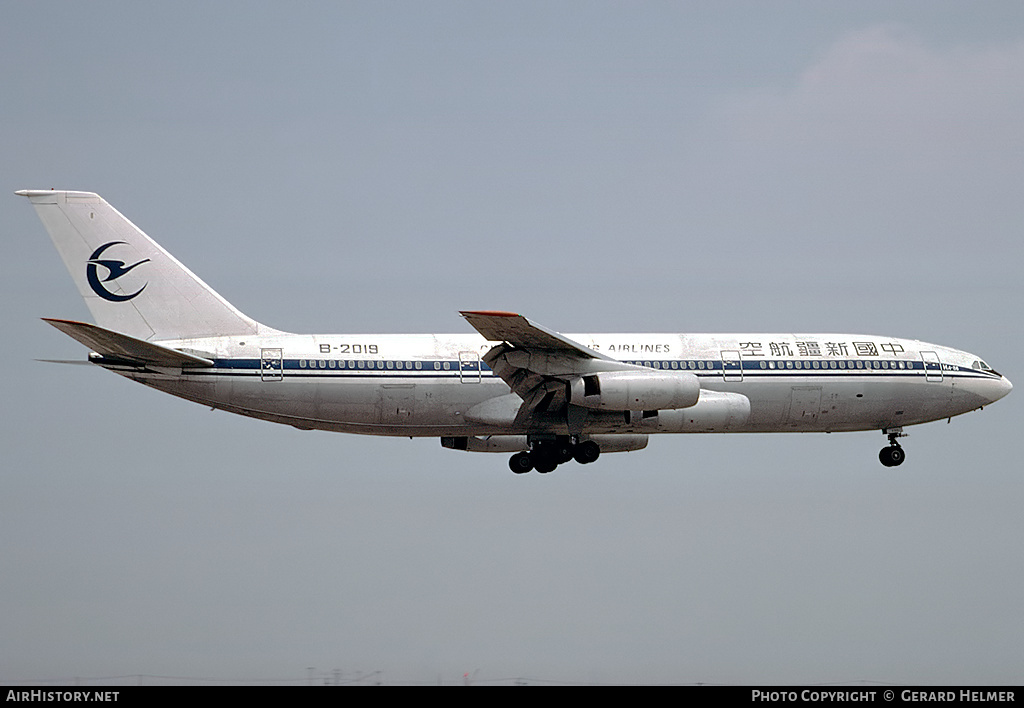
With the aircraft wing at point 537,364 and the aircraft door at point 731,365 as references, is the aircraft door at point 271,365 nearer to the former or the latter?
the aircraft wing at point 537,364

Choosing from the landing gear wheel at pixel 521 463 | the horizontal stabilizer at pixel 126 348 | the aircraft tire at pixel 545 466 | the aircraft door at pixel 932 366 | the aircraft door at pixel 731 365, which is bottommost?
the aircraft tire at pixel 545 466

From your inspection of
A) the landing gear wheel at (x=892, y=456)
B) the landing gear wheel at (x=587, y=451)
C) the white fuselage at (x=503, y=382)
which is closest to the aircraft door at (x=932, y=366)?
the white fuselage at (x=503, y=382)

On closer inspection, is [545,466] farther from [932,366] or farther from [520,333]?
[932,366]

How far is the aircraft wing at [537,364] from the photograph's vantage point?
4200 centimetres

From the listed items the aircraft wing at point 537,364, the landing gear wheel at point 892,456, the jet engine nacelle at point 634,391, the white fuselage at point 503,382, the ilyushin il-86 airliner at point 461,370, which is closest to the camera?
the aircraft wing at point 537,364

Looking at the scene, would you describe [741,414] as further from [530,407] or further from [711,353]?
[530,407]

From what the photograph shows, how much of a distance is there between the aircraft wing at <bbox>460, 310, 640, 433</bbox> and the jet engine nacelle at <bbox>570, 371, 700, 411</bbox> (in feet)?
1.76

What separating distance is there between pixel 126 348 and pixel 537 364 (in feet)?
41.6

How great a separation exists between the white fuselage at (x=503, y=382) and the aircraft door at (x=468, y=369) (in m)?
0.03

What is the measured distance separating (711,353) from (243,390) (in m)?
15.6

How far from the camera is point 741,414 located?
46.7 metres

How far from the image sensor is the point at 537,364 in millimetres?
44125
